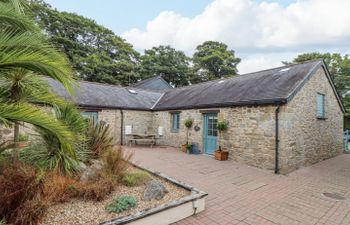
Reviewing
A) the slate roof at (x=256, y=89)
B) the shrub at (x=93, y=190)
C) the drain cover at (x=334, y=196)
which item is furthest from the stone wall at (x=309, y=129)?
the shrub at (x=93, y=190)

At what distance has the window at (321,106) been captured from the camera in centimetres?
915

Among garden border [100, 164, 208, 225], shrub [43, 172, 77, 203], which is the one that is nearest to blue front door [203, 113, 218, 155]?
garden border [100, 164, 208, 225]

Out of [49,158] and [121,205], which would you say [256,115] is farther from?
[49,158]

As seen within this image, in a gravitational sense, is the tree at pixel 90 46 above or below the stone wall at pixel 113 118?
above

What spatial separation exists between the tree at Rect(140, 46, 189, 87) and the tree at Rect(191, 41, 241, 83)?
1.93 meters

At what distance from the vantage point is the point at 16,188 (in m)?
2.73

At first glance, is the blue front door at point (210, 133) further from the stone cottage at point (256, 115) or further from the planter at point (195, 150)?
the planter at point (195, 150)

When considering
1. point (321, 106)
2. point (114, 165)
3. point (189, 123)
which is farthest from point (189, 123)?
point (321, 106)

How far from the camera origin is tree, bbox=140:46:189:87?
91.3 feet

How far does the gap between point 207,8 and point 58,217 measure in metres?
12.7

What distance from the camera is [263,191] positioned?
16.9 feet

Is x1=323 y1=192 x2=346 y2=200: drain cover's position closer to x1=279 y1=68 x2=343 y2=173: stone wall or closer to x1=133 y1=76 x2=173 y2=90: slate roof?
x1=279 y1=68 x2=343 y2=173: stone wall

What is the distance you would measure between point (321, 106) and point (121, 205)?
10453 millimetres

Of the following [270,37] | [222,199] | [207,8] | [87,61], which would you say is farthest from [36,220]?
[87,61]
